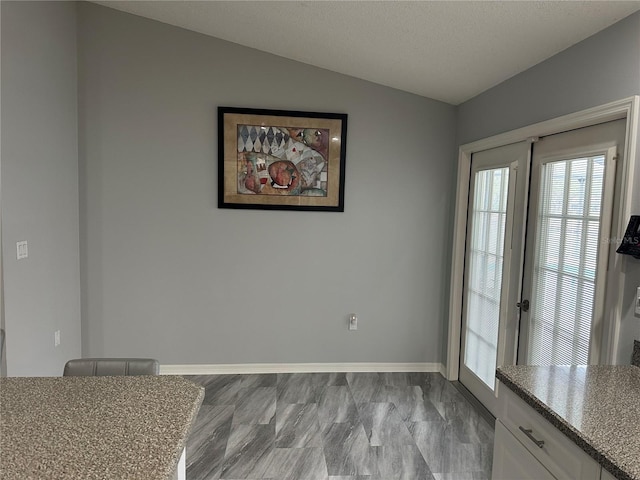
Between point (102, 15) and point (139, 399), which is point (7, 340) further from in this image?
point (102, 15)

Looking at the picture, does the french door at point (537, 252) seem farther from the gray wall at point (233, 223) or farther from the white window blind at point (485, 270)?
the gray wall at point (233, 223)

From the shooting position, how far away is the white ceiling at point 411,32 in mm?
2080

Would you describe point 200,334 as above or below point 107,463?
below

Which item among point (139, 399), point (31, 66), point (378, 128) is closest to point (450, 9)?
point (378, 128)

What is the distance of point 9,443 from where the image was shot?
1109 millimetres

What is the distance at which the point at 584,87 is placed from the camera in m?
2.16

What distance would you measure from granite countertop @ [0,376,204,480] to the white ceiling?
2.14 m

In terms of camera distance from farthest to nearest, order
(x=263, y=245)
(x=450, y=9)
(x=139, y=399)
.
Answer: (x=263, y=245), (x=450, y=9), (x=139, y=399)

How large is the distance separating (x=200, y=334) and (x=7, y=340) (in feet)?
4.63

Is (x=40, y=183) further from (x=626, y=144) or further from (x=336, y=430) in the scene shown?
(x=626, y=144)

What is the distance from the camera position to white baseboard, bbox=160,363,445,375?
371 cm

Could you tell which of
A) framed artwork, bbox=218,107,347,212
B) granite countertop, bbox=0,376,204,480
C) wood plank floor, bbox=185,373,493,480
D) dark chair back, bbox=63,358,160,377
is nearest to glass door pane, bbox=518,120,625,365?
wood plank floor, bbox=185,373,493,480

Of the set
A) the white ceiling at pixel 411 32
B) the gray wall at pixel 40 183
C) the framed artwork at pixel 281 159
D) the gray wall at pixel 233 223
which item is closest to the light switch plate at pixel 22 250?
the gray wall at pixel 40 183

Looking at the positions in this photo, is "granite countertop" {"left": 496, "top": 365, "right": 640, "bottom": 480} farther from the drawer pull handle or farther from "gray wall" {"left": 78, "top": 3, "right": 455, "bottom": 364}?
"gray wall" {"left": 78, "top": 3, "right": 455, "bottom": 364}
